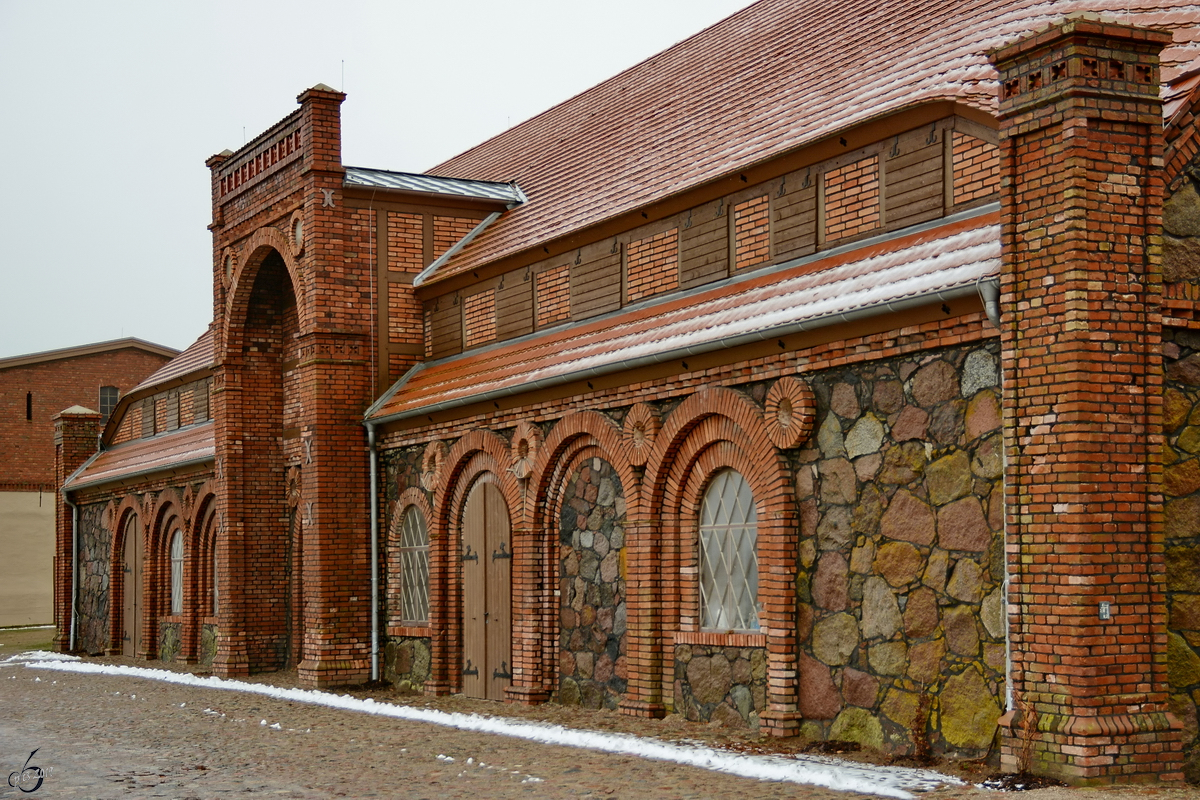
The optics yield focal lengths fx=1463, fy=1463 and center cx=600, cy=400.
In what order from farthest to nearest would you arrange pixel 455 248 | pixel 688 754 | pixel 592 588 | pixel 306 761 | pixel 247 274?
pixel 247 274 < pixel 455 248 < pixel 592 588 < pixel 306 761 < pixel 688 754

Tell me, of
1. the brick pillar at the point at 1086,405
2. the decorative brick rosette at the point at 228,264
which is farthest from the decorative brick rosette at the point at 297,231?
the brick pillar at the point at 1086,405

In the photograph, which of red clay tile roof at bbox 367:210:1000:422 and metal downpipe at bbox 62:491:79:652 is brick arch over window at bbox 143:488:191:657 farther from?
red clay tile roof at bbox 367:210:1000:422

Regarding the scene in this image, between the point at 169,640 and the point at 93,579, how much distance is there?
5243 millimetres

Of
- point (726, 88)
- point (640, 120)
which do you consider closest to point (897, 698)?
point (726, 88)

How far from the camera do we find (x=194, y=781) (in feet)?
36.9

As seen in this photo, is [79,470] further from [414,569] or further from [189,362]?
[414,569]

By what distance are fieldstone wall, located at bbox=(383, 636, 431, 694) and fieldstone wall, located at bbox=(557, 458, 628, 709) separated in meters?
3.50

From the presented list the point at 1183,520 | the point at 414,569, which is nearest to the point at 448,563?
the point at 414,569

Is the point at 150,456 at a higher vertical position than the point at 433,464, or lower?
higher

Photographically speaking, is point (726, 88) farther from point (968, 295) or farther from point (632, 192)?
point (968, 295)

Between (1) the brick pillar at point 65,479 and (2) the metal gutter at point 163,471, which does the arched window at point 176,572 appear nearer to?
(2) the metal gutter at point 163,471

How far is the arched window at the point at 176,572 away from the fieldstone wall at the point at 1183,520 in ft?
66.7

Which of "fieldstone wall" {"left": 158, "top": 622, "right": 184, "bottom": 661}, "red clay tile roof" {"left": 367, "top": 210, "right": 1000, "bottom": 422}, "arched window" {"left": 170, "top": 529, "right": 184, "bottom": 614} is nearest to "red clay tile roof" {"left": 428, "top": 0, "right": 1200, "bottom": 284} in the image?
"red clay tile roof" {"left": 367, "top": 210, "right": 1000, "bottom": 422}

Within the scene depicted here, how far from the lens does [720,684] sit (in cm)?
1340
